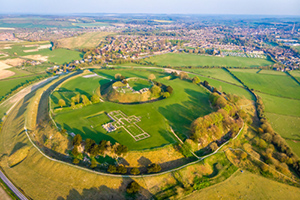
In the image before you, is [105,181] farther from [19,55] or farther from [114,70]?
[19,55]

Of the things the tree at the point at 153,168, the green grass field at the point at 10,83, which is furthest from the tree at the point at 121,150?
the green grass field at the point at 10,83

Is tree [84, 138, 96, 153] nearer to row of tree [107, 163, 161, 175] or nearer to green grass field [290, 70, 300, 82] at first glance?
row of tree [107, 163, 161, 175]

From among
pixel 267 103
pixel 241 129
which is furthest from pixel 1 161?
pixel 267 103

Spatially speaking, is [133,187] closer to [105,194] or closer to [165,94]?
[105,194]

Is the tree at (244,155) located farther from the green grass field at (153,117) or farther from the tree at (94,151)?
the tree at (94,151)

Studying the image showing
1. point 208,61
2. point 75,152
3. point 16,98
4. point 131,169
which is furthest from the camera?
point 208,61

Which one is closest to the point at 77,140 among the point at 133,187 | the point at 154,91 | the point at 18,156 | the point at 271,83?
the point at 18,156

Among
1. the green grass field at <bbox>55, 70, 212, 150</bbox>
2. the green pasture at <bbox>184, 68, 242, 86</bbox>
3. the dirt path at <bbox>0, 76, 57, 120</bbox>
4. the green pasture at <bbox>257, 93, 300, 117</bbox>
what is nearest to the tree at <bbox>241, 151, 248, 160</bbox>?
the green grass field at <bbox>55, 70, 212, 150</bbox>
